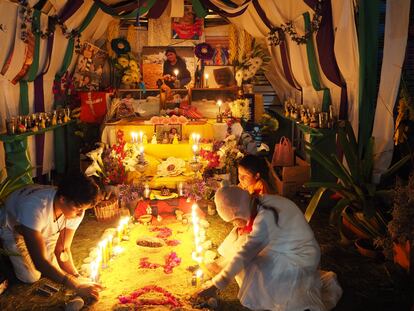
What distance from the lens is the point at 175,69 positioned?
9.09 m

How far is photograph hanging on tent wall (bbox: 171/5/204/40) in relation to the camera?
9.19m

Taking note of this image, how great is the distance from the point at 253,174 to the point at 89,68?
561 centimetres

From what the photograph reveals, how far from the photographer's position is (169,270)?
160 inches

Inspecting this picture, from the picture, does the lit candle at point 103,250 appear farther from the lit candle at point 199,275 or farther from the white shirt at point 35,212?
the lit candle at point 199,275

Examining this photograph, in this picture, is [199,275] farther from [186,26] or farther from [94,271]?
[186,26]

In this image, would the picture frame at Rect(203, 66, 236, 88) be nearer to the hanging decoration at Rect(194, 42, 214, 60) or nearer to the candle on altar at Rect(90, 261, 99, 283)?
the hanging decoration at Rect(194, 42, 214, 60)

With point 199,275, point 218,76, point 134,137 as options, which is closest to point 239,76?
point 218,76

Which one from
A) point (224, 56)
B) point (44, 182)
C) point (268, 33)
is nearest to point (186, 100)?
point (224, 56)

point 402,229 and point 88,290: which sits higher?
point 402,229

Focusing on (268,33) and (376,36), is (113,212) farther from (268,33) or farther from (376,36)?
(268,33)

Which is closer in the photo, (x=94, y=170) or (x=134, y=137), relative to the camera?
(x=94, y=170)

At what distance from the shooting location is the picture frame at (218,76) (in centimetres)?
898

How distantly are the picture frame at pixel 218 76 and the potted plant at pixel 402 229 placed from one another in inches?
225

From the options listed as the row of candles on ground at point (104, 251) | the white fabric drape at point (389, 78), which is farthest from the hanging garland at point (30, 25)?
the white fabric drape at point (389, 78)
